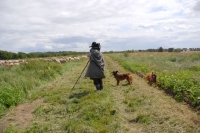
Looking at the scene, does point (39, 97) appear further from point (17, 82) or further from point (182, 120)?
point (182, 120)

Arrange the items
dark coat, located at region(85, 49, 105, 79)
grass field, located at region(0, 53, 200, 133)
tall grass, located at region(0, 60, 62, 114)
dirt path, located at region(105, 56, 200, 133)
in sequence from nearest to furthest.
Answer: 1. dirt path, located at region(105, 56, 200, 133)
2. grass field, located at region(0, 53, 200, 133)
3. tall grass, located at region(0, 60, 62, 114)
4. dark coat, located at region(85, 49, 105, 79)

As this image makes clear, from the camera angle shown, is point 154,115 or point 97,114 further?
point 97,114

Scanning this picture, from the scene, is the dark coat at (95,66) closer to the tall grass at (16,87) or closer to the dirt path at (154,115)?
the dirt path at (154,115)

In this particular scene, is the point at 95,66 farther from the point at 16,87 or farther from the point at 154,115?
the point at 154,115

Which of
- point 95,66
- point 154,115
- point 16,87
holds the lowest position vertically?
point 154,115

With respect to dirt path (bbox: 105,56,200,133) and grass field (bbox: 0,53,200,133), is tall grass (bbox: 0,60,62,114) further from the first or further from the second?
dirt path (bbox: 105,56,200,133)

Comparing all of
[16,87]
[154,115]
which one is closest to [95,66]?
[16,87]

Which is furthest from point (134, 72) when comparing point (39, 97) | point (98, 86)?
point (39, 97)

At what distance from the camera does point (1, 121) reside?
6.03 m

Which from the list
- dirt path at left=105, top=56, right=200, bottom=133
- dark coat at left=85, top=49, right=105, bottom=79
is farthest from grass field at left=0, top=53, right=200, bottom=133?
dark coat at left=85, top=49, right=105, bottom=79

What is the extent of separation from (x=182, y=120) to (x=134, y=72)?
10.3 metres

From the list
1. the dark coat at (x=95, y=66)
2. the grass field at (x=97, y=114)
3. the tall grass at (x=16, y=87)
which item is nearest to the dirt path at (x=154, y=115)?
the grass field at (x=97, y=114)

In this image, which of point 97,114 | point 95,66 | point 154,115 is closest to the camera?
point 154,115

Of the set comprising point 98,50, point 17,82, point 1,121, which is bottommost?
point 1,121
